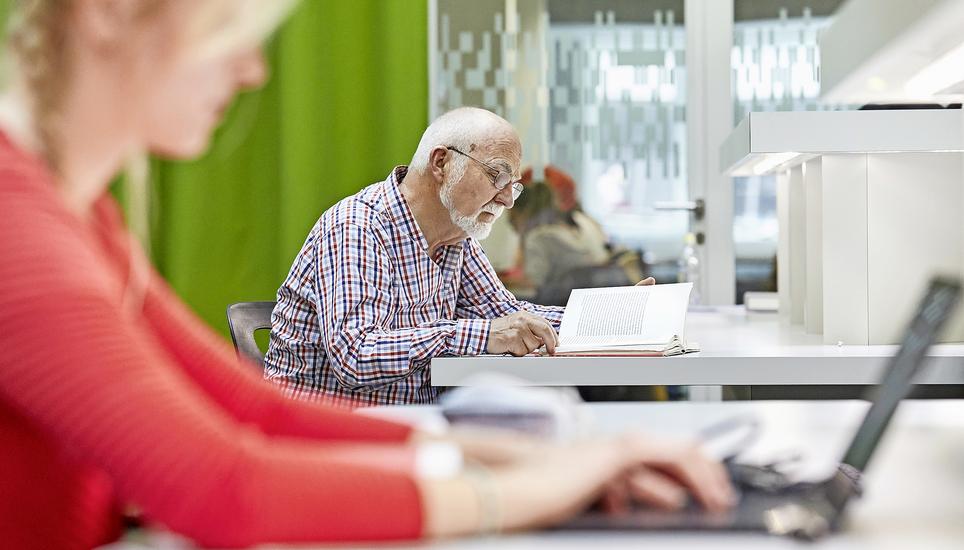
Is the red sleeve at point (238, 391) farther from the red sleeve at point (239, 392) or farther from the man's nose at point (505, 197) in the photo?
A: the man's nose at point (505, 197)

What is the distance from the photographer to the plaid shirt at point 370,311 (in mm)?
2207

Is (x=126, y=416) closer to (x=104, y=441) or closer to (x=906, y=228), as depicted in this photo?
(x=104, y=441)

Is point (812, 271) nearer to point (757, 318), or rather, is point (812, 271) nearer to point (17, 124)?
point (757, 318)

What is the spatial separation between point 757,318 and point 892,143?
3.60 feet

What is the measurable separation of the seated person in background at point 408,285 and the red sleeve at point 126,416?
1.39 m

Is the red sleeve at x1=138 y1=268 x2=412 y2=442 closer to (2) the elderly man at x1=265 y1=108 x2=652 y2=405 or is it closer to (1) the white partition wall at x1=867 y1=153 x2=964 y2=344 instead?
(2) the elderly man at x1=265 y1=108 x2=652 y2=405

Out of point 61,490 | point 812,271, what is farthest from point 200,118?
point 812,271

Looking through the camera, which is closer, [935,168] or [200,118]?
[200,118]

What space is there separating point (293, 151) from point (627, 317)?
6.12 ft

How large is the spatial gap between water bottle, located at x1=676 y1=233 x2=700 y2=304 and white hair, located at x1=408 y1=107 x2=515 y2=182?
1.42m

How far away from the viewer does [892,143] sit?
228 centimetres

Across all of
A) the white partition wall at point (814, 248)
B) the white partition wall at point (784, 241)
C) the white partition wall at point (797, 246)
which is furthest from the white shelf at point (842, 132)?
the white partition wall at point (784, 241)

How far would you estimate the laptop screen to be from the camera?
957 mm

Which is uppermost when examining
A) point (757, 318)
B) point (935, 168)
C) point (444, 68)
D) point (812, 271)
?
point (444, 68)
